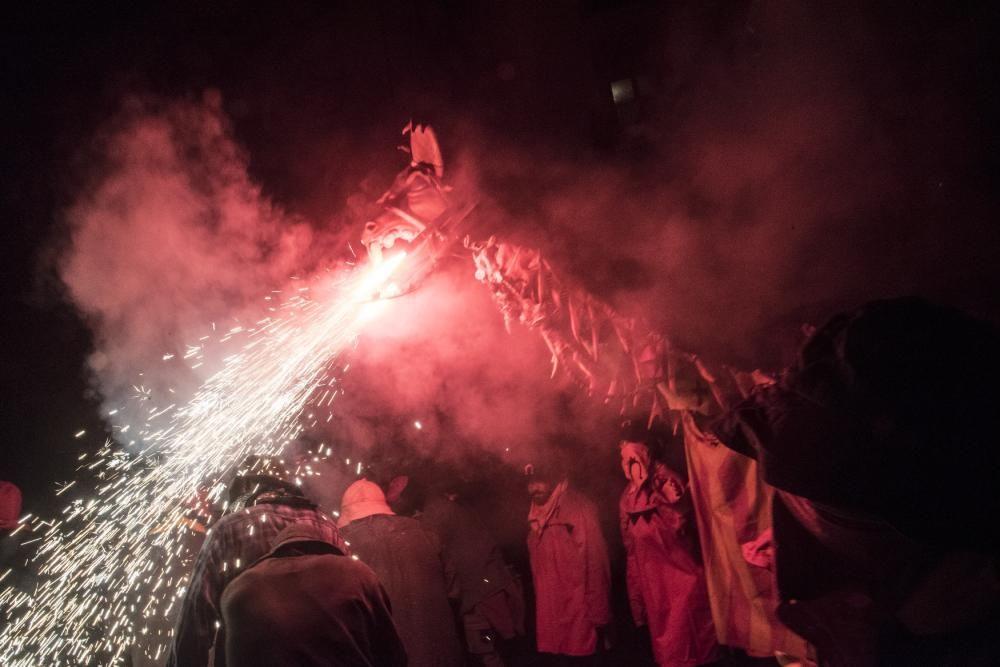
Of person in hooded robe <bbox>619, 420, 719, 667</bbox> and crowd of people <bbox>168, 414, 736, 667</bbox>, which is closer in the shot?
crowd of people <bbox>168, 414, 736, 667</bbox>

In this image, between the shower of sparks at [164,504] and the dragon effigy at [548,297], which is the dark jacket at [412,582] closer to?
the shower of sparks at [164,504]

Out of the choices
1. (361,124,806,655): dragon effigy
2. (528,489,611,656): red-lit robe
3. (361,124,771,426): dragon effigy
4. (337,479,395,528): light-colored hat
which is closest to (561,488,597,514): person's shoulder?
(528,489,611,656): red-lit robe

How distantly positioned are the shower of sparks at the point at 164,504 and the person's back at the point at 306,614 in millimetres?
1782

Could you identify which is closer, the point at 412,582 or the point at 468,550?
the point at 412,582

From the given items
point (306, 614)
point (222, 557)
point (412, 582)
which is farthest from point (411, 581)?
point (306, 614)

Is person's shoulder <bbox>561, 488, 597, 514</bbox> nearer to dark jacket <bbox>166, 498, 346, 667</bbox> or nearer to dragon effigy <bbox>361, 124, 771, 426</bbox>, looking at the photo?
dragon effigy <bbox>361, 124, 771, 426</bbox>

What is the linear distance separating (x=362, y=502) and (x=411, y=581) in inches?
28.1

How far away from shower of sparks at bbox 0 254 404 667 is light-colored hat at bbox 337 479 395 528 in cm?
89

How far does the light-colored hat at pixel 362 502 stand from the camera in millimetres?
4285

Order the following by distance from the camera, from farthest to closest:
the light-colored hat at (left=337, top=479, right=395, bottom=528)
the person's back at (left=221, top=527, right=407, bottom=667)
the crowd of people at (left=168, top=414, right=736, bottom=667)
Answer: the light-colored hat at (left=337, top=479, right=395, bottom=528)
the crowd of people at (left=168, top=414, right=736, bottom=667)
the person's back at (left=221, top=527, right=407, bottom=667)

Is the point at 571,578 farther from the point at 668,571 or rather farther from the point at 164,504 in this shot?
the point at 164,504

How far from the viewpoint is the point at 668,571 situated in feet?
A: 13.2

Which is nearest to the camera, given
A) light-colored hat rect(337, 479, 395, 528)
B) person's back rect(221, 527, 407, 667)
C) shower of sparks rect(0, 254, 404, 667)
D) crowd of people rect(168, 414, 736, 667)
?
person's back rect(221, 527, 407, 667)

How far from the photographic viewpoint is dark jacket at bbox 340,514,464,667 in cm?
392
